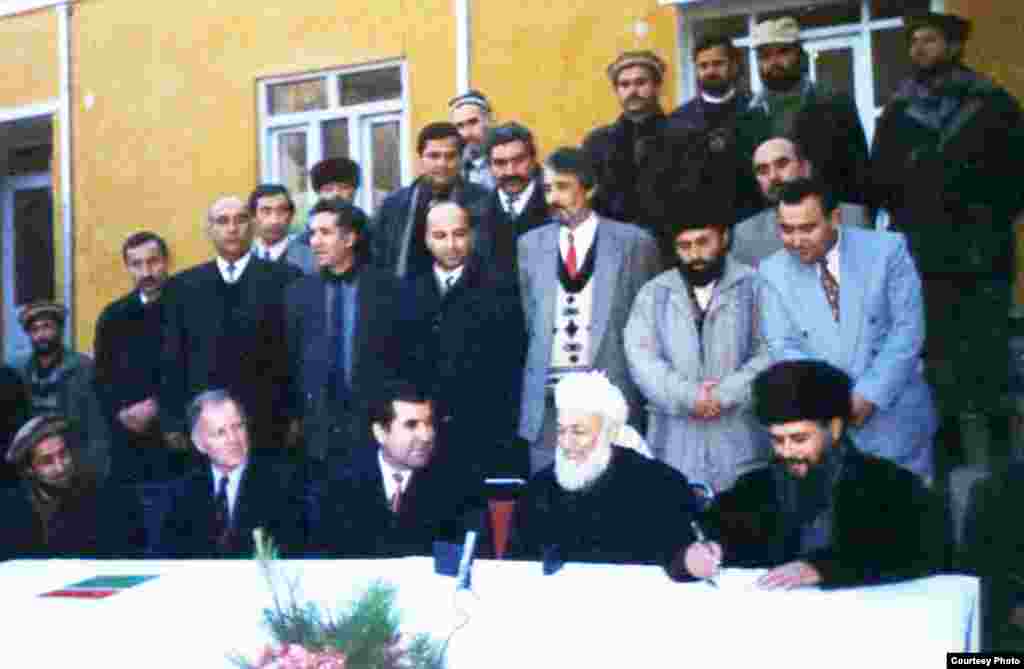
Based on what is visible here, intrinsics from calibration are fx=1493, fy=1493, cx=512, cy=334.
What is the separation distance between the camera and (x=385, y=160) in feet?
32.9

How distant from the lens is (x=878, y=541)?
3.79m

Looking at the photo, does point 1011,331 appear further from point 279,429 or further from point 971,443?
point 279,429

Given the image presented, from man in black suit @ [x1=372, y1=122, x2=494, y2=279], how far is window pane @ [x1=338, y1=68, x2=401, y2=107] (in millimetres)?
3245

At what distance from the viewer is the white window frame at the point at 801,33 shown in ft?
26.7

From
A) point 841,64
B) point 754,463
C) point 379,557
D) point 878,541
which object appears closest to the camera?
point 878,541

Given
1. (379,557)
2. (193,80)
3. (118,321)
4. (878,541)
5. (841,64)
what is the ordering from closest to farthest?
(878,541) < (379,557) < (118,321) < (841,64) < (193,80)

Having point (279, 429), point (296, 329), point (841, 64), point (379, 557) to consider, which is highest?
point (841, 64)

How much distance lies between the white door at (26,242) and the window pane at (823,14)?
6.76 metres

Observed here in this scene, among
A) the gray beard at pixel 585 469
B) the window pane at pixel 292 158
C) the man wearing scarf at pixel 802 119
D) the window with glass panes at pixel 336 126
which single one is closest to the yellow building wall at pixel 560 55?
the window with glass panes at pixel 336 126

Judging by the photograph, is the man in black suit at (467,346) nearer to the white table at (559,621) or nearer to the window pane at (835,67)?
the white table at (559,621)

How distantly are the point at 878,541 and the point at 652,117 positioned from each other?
3.12m

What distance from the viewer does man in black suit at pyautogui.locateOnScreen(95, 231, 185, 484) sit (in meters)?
6.89

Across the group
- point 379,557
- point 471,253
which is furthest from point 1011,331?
point 379,557

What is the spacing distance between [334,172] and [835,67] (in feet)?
9.59
